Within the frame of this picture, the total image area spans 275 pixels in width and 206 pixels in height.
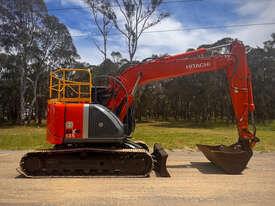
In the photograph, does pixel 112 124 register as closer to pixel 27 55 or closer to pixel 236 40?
pixel 236 40

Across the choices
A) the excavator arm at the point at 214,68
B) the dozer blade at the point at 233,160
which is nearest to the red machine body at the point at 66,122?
the excavator arm at the point at 214,68

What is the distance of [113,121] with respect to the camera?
36.8ft

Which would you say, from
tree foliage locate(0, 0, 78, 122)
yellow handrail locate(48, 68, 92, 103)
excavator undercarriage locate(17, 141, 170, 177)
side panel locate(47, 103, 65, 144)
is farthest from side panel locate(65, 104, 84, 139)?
tree foliage locate(0, 0, 78, 122)

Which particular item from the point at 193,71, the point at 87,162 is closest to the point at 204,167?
the point at 193,71

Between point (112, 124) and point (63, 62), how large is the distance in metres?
44.1

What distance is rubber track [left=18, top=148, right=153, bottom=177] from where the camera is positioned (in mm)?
11000

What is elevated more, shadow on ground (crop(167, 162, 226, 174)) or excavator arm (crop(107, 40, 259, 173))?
excavator arm (crop(107, 40, 259, 173))

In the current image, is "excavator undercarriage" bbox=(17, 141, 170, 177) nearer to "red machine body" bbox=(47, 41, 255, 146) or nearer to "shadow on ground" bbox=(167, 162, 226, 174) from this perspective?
"red machine body" bbox=(47, 41, 255, 146)

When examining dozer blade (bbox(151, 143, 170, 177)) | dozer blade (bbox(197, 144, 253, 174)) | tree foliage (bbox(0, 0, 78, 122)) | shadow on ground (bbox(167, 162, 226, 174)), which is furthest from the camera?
tree foliage (bbox(0, 0, 78, 122))

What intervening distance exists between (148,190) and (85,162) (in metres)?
2.60

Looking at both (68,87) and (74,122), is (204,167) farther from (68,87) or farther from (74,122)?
(68,87)

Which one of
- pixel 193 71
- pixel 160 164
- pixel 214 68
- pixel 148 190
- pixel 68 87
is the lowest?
pixel 148 190

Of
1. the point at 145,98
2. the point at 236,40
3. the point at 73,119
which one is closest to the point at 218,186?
the point at 73,119

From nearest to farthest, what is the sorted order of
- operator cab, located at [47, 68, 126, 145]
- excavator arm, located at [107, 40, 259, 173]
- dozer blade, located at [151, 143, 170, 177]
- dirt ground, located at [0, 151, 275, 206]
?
dirt ground, located at [0, 151, 275, 206], operator cab, located at [47, 68, 126, 145], dozer blade, located at [151, 143, 170, 177], excavator arm, located at [107, 40, 259, 173]
